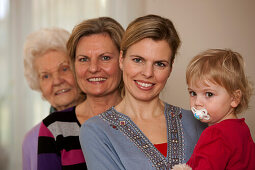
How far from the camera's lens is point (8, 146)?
5.12 meters

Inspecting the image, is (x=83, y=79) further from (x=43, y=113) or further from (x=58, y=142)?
(x=43, y=113)

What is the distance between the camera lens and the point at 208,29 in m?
3.22

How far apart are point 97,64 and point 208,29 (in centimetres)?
114

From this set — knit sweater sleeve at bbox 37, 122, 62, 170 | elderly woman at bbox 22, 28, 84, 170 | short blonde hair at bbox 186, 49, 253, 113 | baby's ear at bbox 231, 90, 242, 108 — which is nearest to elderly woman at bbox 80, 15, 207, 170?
short blonde hair at bbox 186, 49, 253, 113

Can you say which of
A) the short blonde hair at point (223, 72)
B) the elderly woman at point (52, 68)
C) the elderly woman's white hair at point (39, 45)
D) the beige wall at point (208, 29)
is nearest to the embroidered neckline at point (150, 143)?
the short blonde hair at point (223, 72)

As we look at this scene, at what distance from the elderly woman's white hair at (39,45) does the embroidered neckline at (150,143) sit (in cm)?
134

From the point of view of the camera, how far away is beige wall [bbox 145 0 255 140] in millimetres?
2932

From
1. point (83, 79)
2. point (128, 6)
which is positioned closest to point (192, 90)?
point (83, 79)

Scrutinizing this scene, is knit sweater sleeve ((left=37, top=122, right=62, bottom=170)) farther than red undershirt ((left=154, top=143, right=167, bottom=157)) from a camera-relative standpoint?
Yes

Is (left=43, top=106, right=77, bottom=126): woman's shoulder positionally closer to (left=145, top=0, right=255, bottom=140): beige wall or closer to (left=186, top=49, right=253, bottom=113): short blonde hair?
(left=145, top=0, right=255, bottom=140): beige wall

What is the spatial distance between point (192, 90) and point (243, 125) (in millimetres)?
316

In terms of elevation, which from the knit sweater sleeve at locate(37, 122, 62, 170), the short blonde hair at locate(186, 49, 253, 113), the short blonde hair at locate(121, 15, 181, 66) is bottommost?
the knit sweater sleeve at locate(37, 122, 62, 170)

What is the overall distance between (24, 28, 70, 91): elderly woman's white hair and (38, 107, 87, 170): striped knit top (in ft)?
2.93

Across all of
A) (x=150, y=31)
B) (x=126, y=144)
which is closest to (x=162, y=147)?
(x=126, y=144)
